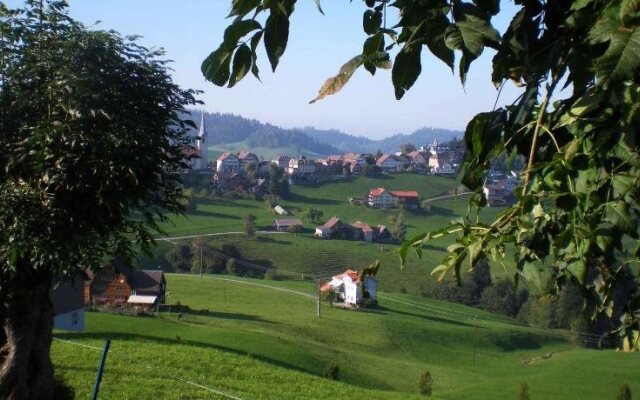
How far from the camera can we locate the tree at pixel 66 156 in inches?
260

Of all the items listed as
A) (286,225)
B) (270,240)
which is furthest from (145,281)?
(286,225)

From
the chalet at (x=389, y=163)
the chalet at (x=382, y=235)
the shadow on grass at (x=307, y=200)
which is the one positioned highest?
the chalet at (x=389, y=163)

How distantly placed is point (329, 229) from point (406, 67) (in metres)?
57.9

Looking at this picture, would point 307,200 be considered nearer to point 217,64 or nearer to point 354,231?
point 354,231

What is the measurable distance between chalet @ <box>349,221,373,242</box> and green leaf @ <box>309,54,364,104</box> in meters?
56.4

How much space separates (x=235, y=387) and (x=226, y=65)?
11.6 metres

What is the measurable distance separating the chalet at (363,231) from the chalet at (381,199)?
750 centimetres

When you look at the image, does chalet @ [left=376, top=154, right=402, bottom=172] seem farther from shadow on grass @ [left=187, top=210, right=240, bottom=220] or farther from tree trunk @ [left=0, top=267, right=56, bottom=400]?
tree trunk @ [left=0, top=267, right=56, bottom=400]

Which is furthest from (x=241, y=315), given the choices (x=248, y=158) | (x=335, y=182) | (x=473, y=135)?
(x=248, y=158)

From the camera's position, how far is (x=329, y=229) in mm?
59000

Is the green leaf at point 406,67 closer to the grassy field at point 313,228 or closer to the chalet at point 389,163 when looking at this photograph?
the grassy field at point 313,228

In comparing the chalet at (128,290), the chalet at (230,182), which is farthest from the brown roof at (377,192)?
the chalet at (128,290)

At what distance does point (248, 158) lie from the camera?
96.8 m

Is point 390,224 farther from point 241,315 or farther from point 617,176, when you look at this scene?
point 617,176
